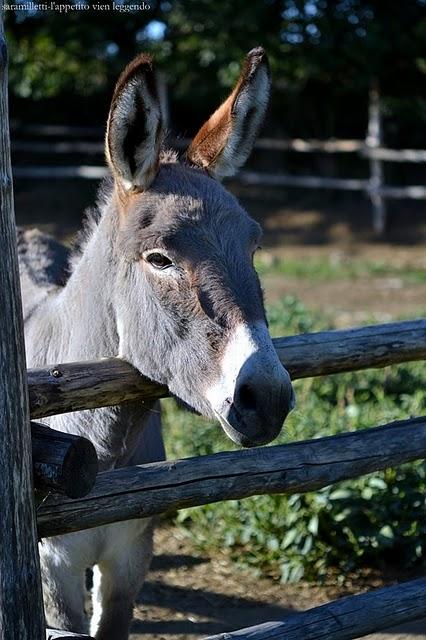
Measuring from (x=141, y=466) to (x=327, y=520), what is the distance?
85.8 inches

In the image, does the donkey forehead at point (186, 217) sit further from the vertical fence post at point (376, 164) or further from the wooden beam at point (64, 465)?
the vertical fence post at point (376, 164)

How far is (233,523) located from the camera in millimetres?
5188

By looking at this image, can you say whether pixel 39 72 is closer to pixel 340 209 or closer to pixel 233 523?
pixel 340 209

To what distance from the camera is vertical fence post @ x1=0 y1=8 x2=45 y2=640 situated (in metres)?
2.43

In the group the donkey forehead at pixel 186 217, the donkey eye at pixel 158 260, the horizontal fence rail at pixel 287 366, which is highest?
the donkey forehead at pixel 186 217

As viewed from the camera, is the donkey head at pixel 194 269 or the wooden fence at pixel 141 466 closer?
the wooden fence at pixel 141 466

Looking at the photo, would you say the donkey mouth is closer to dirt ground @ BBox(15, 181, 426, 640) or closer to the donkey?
the donkey

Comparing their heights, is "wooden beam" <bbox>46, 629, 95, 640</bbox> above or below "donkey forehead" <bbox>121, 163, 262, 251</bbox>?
below

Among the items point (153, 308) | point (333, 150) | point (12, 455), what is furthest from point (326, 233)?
point (12, 455)

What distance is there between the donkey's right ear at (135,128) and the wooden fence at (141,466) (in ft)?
1.69

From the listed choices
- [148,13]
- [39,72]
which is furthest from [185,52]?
[39,72]

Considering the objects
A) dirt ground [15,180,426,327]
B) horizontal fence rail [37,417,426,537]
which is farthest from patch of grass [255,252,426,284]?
horizontal fence rail [37,417,426,537]

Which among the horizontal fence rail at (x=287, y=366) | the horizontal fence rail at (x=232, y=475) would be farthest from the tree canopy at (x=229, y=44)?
the horizontal fence rail at (x=232, y=475)

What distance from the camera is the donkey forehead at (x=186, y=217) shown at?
2.88 metres
